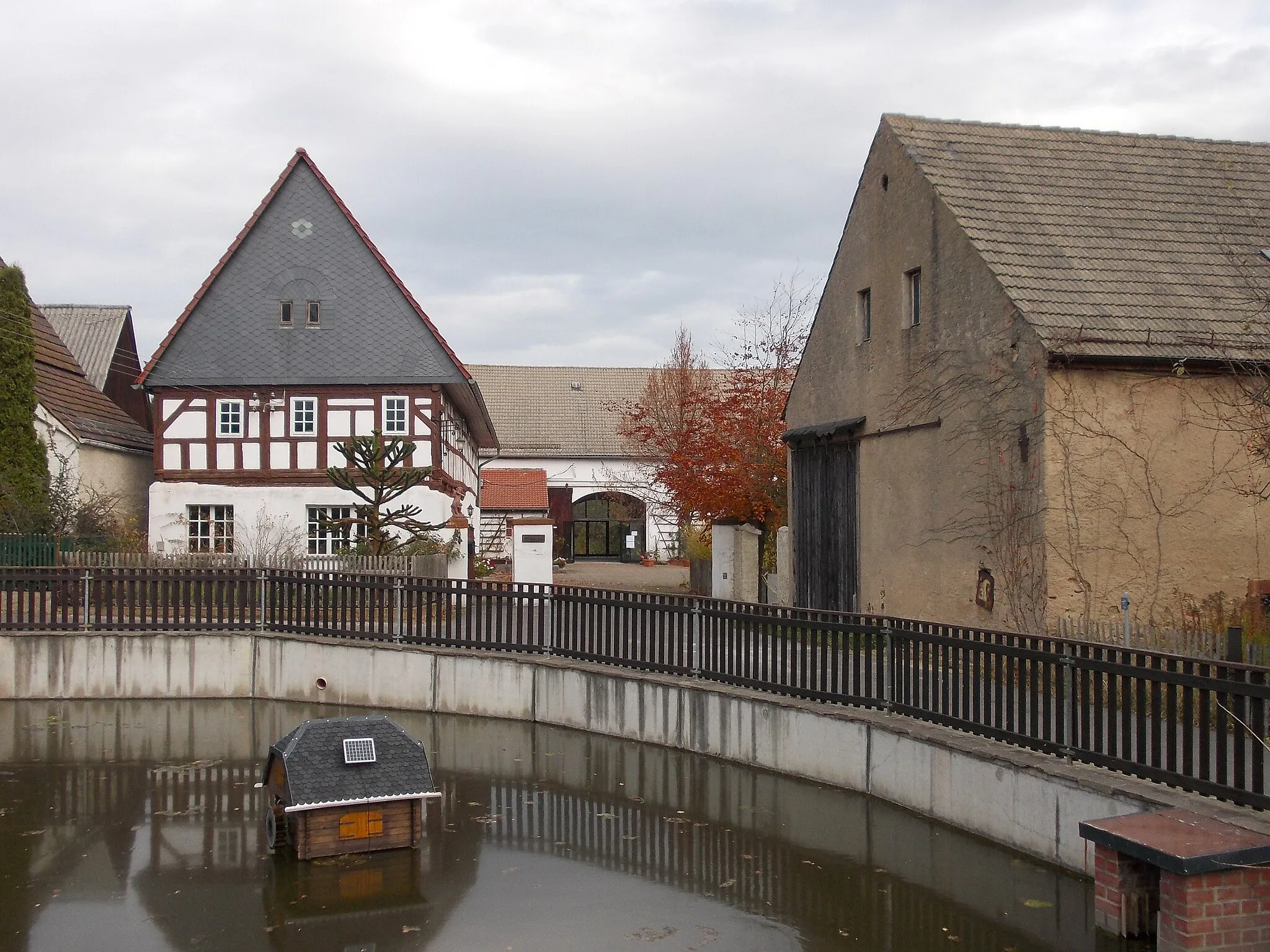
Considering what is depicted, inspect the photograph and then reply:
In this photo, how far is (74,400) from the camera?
30.9 m

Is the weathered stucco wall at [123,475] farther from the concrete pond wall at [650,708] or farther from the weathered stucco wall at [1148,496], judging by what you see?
the weathered stucco wall at [1148,496]

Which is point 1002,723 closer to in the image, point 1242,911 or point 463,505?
point 1242,911

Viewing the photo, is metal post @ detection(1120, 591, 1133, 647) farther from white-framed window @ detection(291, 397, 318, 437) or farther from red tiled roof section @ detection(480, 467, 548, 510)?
red tiled roof section @ detection(480, 467, 548, 510)

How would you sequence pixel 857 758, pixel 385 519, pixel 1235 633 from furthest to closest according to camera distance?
pixel 385 519 < pixel 857 758 < pixel 1235 633

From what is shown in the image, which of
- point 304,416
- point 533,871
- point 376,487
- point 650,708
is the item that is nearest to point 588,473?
point 304,416

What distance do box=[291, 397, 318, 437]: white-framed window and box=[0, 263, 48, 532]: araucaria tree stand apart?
546 centimetres

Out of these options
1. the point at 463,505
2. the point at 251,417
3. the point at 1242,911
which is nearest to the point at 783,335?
the point at 463,505

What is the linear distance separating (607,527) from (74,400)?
85.1 feet

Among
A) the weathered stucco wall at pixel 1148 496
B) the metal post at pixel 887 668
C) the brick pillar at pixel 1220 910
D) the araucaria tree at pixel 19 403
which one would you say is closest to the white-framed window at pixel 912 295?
the weathered stucco wall at pixel 1148 496

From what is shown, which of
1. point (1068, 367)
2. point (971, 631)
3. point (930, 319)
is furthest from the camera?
point (930, 319)

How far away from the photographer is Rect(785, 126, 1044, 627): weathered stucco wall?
14773mm

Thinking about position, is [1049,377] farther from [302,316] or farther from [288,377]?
[302,316]

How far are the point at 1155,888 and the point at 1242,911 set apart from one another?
25.2 inches

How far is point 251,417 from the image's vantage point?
28766mm
